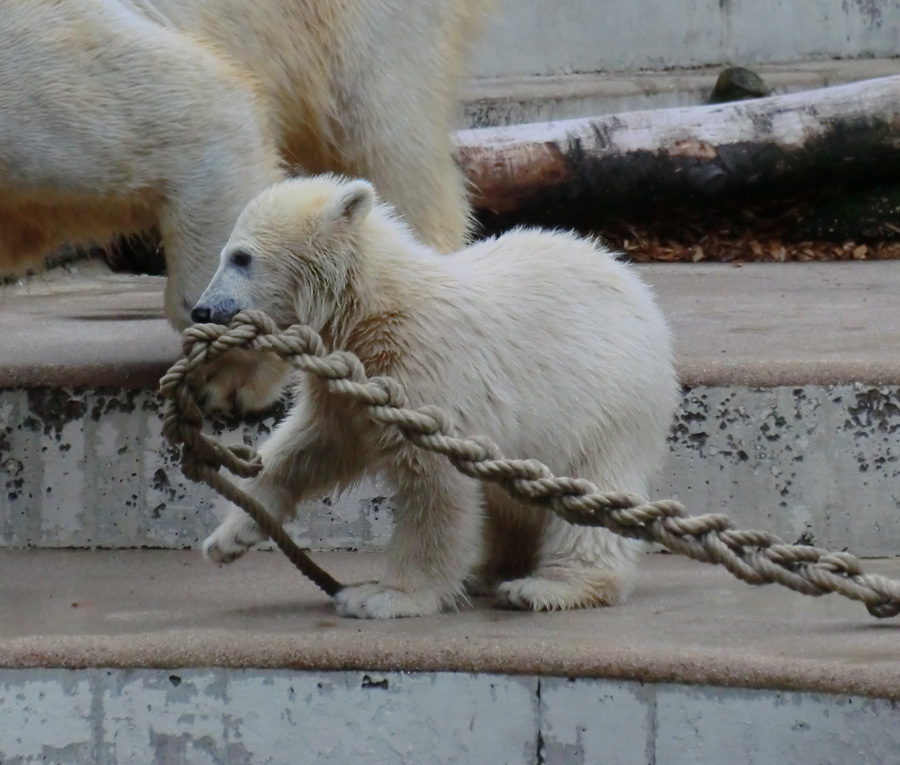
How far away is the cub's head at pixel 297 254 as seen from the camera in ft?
6.49

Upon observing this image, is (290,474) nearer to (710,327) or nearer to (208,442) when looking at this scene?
(208,442)

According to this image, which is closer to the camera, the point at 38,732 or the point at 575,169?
the point at 38,732

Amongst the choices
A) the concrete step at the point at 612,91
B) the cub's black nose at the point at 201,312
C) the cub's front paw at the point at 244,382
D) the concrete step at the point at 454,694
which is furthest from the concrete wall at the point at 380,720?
the concrete step at the point at 612,91

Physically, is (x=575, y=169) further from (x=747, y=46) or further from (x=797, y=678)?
(x=797, y=678)

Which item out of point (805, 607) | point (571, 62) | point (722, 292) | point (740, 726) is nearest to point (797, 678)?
point (740, 726)

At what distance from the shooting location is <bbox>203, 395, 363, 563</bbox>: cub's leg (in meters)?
2.08

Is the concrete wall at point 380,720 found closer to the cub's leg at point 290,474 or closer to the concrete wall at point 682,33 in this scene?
the cub's leg at point 290,474

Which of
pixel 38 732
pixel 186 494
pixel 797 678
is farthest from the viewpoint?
pixel 186 494

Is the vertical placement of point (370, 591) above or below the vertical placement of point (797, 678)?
below

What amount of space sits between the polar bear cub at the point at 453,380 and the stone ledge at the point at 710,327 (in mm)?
419

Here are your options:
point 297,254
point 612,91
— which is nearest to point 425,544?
point 297,254

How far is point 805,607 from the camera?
6.96 feet

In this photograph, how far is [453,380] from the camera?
1.98 meters

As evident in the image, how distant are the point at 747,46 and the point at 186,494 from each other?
5.76m
